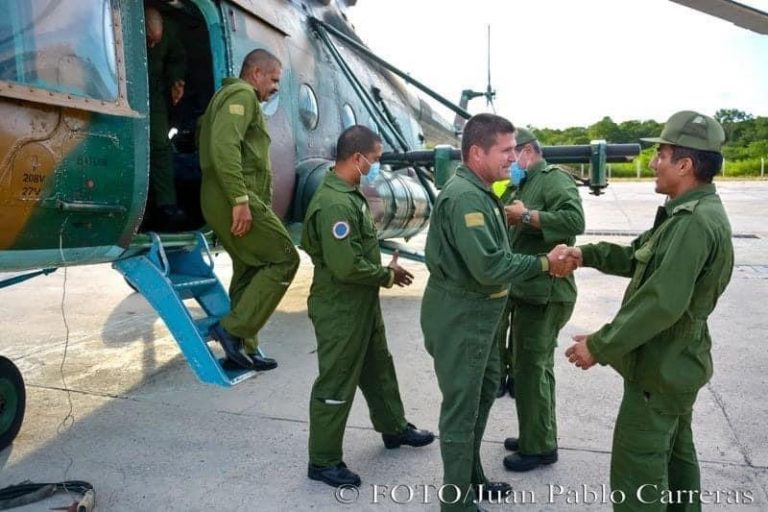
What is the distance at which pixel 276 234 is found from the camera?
3758 mm

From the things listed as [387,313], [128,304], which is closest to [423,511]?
[387,313]

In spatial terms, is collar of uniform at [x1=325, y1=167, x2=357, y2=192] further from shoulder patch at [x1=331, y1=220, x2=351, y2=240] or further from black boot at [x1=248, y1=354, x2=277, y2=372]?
black boot at [x1=248, y1=354, x2=277, y2=372]

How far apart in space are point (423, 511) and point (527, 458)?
2.29 feet

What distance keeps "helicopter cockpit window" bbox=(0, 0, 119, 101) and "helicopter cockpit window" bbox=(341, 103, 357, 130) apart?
11.1 ft

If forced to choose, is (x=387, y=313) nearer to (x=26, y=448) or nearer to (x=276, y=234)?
(x=276, y=234)

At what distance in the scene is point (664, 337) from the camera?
238cm

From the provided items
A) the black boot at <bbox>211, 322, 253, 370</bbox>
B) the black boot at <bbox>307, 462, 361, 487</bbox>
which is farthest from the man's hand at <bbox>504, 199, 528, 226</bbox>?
the black boot at <bbox>211, 322, 253, 370</bbox>

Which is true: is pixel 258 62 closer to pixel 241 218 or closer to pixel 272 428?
pixel 241 218

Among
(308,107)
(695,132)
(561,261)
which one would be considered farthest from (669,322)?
(308,107)

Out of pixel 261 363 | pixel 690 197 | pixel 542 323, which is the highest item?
pixel 690 197

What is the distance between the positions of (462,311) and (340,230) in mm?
769

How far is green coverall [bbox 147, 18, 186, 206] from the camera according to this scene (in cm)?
436

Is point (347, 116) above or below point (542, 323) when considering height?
above

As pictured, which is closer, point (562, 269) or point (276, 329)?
point (562, 269)
